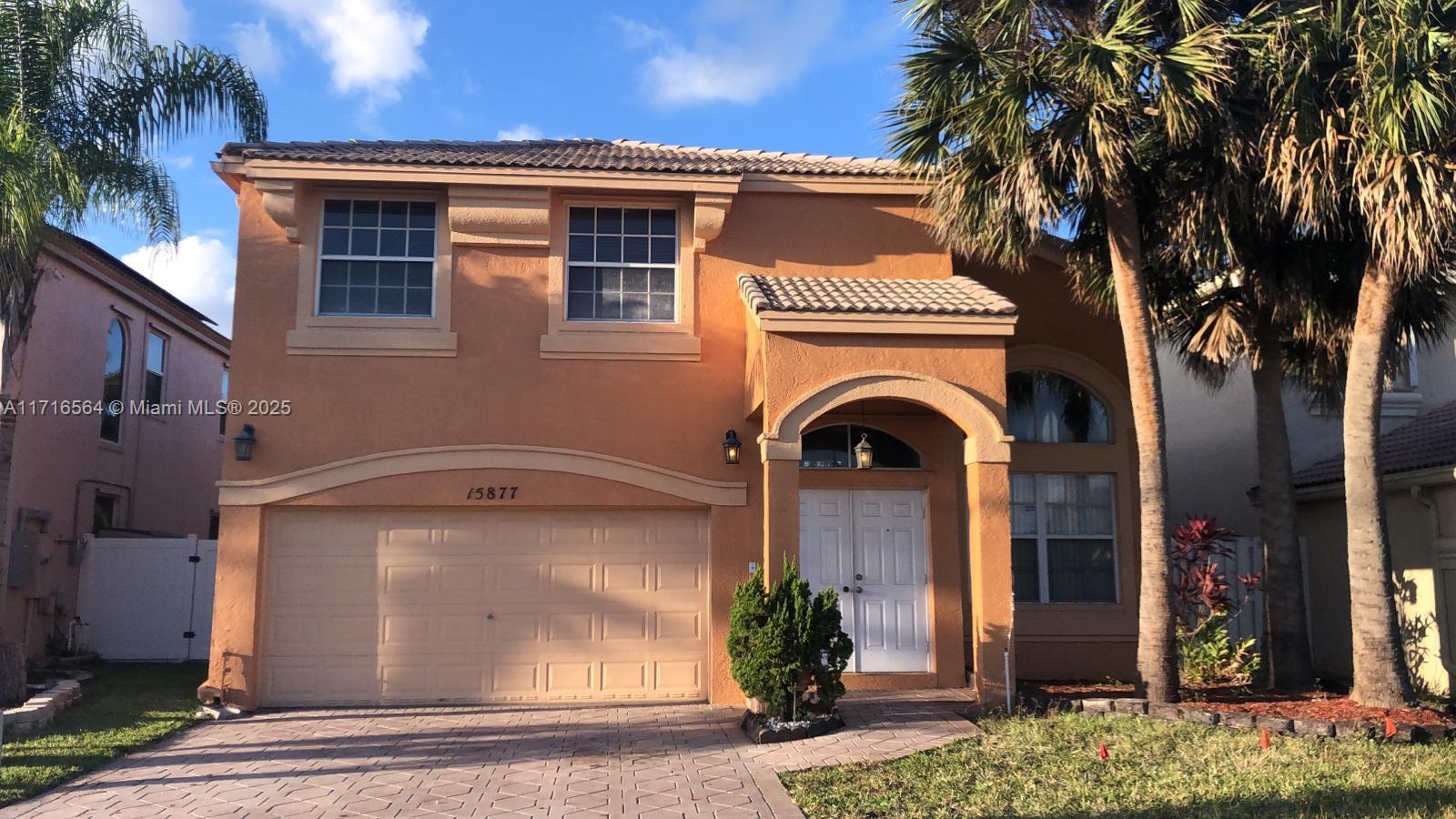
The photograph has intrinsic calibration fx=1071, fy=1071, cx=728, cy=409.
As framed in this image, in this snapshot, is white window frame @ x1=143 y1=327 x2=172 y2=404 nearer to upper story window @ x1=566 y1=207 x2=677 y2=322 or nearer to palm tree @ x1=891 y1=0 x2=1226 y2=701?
upper story window @ x1=566 y1=207 x2=677 y2=322

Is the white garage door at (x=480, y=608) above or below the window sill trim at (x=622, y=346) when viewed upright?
below

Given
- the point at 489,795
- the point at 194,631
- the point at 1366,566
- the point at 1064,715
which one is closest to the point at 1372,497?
the point at 1366,566

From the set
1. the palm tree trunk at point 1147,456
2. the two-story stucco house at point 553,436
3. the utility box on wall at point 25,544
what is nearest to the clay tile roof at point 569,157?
the two-story stucco house at point 553,436

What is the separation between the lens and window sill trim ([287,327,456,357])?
11.8 m

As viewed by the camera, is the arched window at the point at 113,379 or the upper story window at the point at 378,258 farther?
the arched window at the point at 113,379

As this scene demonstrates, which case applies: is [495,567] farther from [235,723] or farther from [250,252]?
[250,252]

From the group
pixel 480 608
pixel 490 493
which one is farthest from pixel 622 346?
pixel 480 608

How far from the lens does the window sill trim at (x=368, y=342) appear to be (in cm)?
1180

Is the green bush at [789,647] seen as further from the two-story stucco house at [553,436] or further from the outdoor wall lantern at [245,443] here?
the outdoor wall lantern at [245,443]

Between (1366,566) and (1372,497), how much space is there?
2.11 feet

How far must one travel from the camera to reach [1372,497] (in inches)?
390

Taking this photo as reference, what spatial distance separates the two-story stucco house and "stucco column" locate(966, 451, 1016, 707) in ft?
2.01

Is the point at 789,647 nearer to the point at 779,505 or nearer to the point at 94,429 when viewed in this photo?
the point at 779,505

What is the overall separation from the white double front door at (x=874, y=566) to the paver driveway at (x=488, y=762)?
32.6 inches
